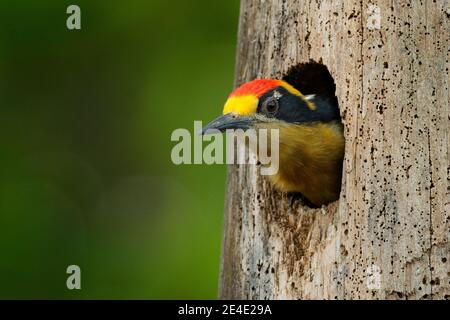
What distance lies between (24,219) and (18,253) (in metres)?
0.31

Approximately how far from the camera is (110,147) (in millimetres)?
8266

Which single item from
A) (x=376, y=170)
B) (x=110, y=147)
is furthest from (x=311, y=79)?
(x=110, y=147)

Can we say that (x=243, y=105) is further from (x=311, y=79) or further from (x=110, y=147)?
(x=110, y=147)

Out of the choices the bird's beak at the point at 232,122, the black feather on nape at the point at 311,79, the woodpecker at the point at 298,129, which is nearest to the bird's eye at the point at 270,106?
the woodpecker at the point at 298,129

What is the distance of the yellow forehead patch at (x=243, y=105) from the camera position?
4906 millimetres

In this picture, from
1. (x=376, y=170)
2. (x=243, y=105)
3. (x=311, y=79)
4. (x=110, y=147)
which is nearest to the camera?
A: (x=376, y=170)

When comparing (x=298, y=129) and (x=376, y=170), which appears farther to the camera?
(x=298, y=129)

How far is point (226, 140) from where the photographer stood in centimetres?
555

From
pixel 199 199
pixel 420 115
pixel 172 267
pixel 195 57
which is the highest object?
pixel 195 57

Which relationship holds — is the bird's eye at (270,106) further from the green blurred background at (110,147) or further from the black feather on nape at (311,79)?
the green blurred background at (110,147)

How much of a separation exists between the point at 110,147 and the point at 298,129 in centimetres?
350

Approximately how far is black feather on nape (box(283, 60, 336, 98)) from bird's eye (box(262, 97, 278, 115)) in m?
0.21
